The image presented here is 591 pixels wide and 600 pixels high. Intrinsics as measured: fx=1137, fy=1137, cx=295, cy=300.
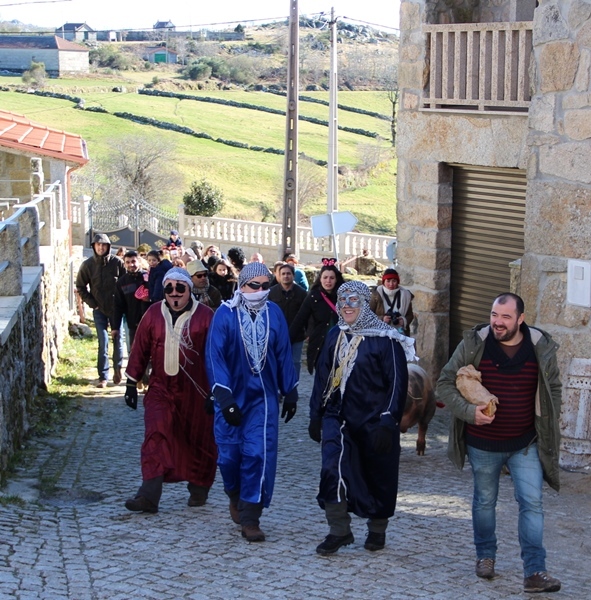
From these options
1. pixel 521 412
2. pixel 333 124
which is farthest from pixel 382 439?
pixel 333 124

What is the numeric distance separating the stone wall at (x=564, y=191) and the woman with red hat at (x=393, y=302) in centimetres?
256

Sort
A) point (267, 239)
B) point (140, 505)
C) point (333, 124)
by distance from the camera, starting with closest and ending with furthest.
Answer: point (140, 505) → point (333, 124) → point (267, 239)

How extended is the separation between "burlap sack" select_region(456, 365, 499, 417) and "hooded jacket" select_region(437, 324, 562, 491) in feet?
0.14

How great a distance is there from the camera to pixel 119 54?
100m

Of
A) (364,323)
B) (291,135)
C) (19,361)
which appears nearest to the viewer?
(364,323)

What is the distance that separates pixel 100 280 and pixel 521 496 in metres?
8.10

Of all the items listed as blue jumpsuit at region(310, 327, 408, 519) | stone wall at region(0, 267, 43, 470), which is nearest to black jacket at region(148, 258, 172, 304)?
stone wall at region(0, 267, 43, 470)

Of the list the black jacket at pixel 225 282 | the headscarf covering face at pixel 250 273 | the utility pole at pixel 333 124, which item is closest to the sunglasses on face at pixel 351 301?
the headscarf covering face at pixel 250 273

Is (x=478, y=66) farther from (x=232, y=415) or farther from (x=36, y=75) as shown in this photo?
(x=36, y=75)

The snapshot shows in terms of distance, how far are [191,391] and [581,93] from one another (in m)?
3.71

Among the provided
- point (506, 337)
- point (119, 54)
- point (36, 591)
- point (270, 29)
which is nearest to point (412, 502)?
point (506, 337)

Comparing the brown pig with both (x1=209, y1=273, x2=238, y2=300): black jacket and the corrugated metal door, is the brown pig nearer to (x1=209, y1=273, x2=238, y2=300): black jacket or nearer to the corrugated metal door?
the corrugated metal door

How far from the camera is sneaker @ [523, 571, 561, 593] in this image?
6.03 metres

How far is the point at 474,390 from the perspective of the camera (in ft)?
19.9
